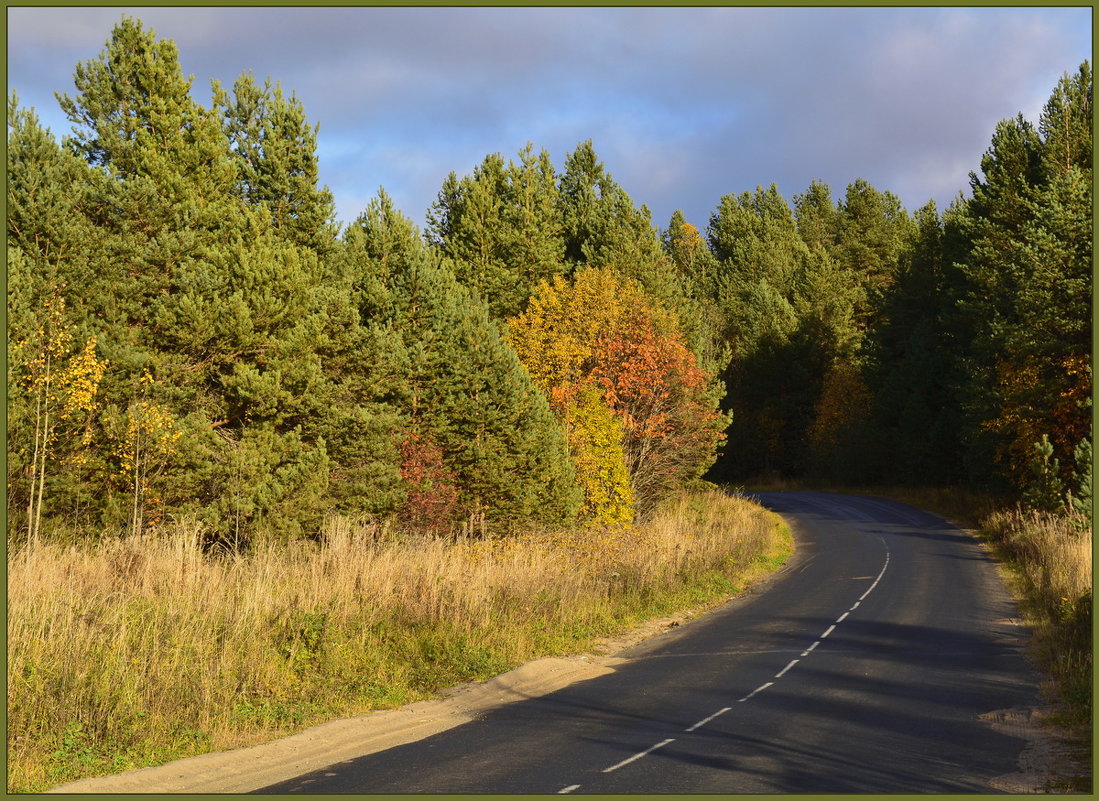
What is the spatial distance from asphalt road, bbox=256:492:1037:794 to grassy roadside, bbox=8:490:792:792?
5.76 feet

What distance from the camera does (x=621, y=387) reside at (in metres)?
46.2

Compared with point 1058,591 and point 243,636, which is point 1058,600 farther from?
point 243,636

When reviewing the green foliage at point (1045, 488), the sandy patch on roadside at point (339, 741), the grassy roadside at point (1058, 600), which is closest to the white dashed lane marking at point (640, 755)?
the sandy patch on roadside at point (339, 741)

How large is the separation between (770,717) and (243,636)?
729 centimetres

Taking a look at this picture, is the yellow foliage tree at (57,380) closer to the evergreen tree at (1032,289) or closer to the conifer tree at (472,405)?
the conifer tree at (472,405)

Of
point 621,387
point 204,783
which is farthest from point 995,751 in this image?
point 621,387

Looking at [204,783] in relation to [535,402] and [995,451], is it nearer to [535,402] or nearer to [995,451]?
[535,402]

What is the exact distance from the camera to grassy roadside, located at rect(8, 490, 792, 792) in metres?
10.3

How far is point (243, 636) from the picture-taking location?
42.6ft

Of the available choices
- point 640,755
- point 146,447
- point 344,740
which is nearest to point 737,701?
point 640,755

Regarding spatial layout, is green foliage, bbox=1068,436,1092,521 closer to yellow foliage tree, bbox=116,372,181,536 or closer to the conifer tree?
the conifer tree

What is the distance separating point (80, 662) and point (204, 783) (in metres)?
2.27

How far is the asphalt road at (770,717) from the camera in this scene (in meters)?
9.65

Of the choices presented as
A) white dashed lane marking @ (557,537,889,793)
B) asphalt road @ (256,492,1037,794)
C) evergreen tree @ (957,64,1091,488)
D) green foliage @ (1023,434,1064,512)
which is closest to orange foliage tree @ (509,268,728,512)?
evergreen tree @ (957,64,1091,488)
